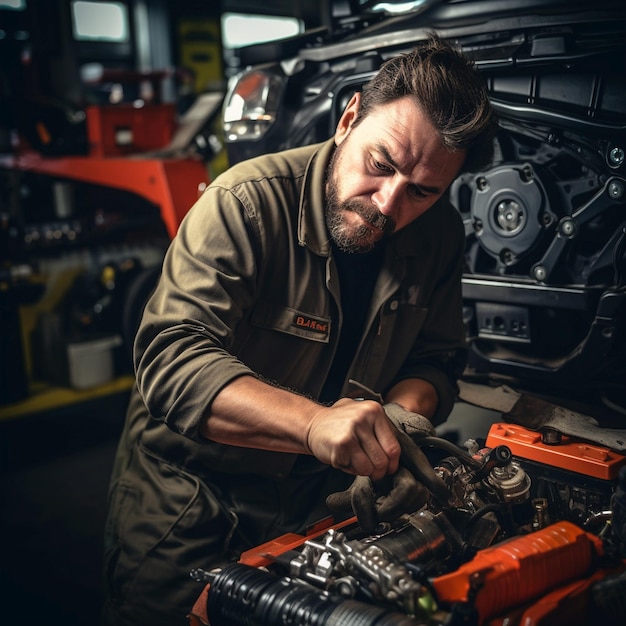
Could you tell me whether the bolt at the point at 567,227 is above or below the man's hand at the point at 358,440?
above

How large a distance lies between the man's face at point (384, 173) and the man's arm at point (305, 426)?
0.43m

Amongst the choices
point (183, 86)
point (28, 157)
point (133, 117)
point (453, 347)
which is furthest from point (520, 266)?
point (183, 86)

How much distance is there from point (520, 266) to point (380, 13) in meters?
0.96

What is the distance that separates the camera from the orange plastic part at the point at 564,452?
1.33 m

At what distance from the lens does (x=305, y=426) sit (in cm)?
116

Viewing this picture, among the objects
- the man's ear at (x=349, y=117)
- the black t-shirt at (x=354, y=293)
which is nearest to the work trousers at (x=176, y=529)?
the black t-shirt at (x=354, y=293)

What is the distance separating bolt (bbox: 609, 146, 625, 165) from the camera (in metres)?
1.64

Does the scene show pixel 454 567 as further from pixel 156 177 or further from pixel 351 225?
pixel 156 177

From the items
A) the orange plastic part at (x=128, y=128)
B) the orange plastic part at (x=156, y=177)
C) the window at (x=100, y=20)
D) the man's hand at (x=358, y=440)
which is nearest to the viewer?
the man's hand at (x=358, y=440)

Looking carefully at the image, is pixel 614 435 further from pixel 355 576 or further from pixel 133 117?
pixel 133 117

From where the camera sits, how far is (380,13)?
7.64ft

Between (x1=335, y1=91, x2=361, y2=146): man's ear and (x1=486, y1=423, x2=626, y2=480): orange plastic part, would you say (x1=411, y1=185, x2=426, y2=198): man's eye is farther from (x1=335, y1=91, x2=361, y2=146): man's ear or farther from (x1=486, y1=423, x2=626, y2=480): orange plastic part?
(x1=486, y1=423, x2=626, y2=480): orange plastic part

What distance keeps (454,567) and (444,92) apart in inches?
33.7

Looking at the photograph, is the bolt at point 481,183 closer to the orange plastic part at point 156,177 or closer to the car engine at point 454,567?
the car engine at point 454,567
